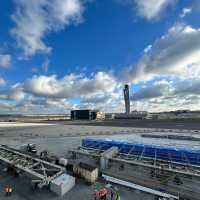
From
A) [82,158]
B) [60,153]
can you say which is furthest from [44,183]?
[60,153]

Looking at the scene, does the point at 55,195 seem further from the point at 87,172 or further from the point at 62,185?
the point at 87,172

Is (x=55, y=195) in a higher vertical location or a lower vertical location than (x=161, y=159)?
lower

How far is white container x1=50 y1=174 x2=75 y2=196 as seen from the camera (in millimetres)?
14824

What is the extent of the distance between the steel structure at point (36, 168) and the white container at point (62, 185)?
2.05ft

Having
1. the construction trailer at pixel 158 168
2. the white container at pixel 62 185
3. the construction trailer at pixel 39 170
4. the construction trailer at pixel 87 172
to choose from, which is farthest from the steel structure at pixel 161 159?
the construction trailer at pixel 39 170

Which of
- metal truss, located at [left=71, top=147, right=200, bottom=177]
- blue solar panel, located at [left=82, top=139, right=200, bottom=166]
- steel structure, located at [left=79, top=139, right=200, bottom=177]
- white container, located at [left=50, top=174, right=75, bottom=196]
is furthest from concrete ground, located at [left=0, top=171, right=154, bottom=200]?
blue solar panel, located at [left=82, top=139, right=200, bottom=166]

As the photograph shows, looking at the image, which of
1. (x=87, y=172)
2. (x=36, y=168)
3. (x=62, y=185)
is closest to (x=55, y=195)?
(x=62, y=185)

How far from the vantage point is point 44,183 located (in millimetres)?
15273

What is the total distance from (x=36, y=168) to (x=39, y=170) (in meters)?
1.27

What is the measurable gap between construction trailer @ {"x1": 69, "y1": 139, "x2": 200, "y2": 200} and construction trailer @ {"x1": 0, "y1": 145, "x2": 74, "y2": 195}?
526 cm

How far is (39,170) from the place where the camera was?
1777 cm

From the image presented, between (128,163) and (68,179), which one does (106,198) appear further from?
(128,163)

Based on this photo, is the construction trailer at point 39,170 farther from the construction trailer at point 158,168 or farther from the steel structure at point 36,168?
the construction trailer at point 158,168

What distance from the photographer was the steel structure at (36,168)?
16031 mm
